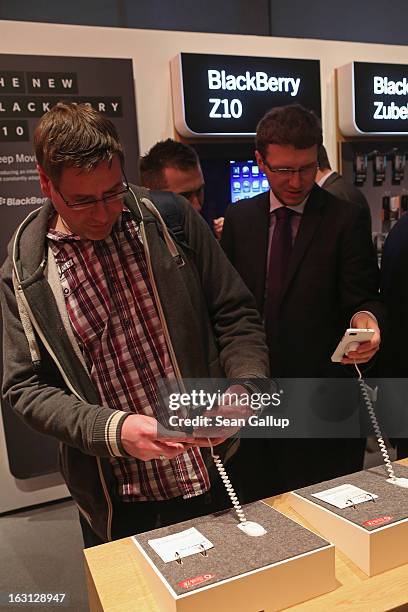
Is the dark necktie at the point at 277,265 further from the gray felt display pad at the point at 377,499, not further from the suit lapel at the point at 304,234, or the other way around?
the gray felt display pad at the point at 377,499

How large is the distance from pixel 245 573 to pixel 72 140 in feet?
2.89

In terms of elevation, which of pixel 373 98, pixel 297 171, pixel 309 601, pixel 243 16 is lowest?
pixel 309 601

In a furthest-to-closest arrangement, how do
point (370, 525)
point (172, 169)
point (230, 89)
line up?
point (230, 89) < point (172, 169) < point (370, 525)

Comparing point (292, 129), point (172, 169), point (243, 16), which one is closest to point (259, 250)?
point (292, 129)

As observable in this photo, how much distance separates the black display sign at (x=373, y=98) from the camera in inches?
130

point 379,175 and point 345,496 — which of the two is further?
point 379,175

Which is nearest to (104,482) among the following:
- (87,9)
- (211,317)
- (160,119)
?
(211,317)

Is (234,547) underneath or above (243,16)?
underneath

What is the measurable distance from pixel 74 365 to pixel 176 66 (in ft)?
7.11

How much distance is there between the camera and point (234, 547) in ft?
3.34

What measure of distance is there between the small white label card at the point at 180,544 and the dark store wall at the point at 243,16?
467 cm

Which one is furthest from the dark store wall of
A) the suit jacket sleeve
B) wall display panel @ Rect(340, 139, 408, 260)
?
the suit jacket sleeve

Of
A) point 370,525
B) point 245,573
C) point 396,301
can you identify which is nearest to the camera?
point 245,573

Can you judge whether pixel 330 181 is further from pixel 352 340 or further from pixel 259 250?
pixel 352 340
